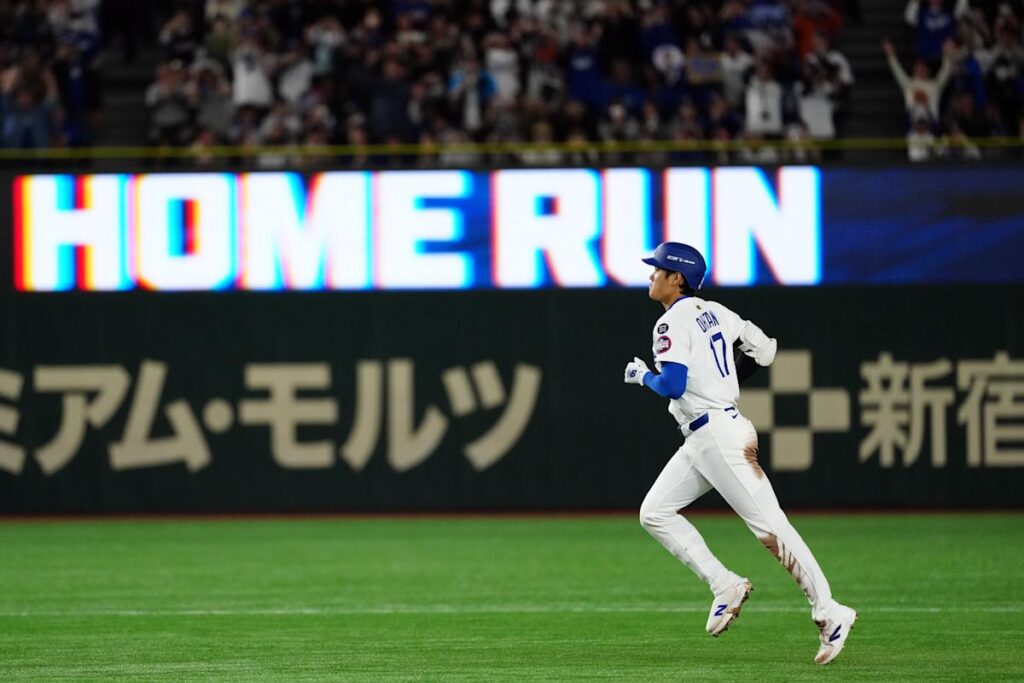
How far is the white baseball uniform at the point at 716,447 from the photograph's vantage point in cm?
845

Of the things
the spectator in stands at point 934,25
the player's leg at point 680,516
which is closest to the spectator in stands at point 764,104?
the spectator in stands at point 934,25

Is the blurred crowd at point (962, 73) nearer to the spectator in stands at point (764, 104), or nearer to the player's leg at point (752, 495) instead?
the spectator in stands at point (764, 104)

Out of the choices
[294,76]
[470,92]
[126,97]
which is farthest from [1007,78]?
[126,97]

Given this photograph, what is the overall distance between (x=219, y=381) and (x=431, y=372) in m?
2.02

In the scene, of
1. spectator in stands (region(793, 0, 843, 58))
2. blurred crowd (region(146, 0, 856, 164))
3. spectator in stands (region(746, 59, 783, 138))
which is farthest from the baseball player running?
spectator in stands (region(793, 0, 843, 58))

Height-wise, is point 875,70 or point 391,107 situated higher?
point 875,70

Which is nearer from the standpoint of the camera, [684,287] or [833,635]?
[833,635]

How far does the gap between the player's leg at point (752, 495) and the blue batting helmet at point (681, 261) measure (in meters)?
0.69

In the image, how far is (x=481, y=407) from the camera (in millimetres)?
16906

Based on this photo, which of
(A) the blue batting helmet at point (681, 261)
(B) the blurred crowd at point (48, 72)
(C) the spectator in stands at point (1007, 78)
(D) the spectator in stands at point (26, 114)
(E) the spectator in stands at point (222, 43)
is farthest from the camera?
(E) the spectator in stands at point (222, 43)

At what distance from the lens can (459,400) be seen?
1691cm

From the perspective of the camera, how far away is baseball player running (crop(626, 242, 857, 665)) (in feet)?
27.5

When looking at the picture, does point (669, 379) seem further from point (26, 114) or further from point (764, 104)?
point (26, 114)

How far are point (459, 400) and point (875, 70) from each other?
622 centimetres
